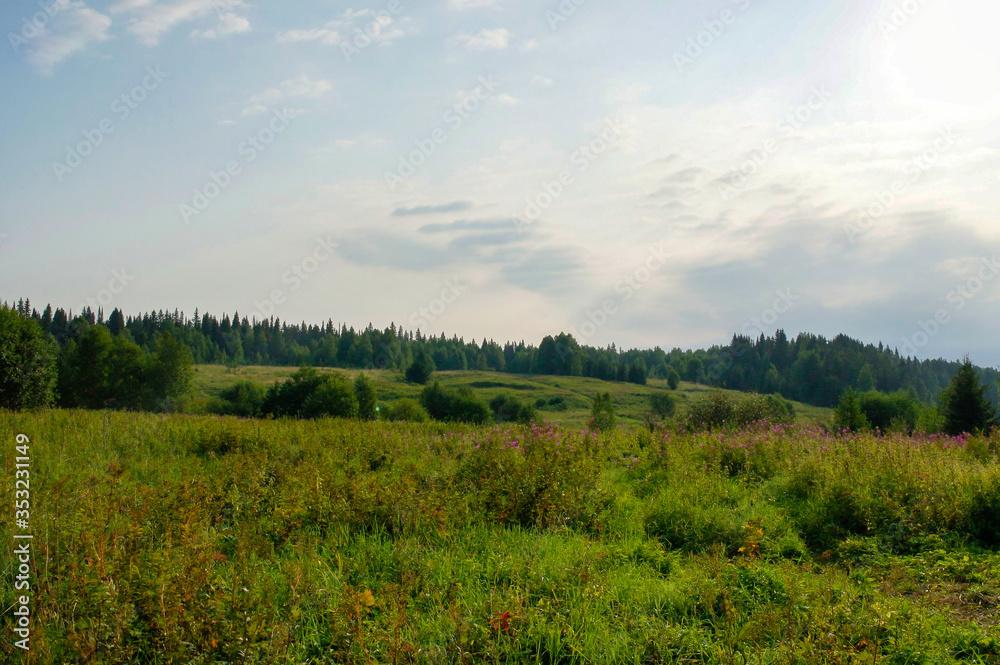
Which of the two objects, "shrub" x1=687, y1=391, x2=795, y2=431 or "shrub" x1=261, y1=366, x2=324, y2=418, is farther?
"shrub" x1=261, y1=366, x2=324, y2=418

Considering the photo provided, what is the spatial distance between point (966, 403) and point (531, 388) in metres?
72.1

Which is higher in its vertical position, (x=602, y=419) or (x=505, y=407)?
(x=602, y=419)

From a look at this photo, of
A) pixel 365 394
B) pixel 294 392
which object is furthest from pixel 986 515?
pixel 365 394

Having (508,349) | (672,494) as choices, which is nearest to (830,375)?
(508,349)

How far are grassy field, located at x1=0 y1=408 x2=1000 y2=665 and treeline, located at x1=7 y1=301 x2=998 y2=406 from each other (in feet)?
312

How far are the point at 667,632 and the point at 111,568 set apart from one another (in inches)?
127

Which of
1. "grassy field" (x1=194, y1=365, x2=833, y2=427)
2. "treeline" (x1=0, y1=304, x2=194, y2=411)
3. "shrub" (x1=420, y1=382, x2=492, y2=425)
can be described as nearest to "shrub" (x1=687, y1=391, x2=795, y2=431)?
"shrub" (x1=420, y1=382, x2=492, y2=425)

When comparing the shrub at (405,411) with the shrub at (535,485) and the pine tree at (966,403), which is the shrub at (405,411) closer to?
the pine tree at (966,403)

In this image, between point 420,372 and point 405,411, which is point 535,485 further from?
point 420,372

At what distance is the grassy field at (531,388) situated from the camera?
78.1 meters

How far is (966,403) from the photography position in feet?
91.0

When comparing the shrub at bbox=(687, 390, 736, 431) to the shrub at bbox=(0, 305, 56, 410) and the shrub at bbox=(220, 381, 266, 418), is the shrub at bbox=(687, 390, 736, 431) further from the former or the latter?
the shrub at bbox=(220, 381, 266, 418)

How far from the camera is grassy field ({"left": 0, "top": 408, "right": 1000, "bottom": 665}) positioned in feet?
10.4

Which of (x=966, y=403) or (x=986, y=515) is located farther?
(x=966, y=403)
